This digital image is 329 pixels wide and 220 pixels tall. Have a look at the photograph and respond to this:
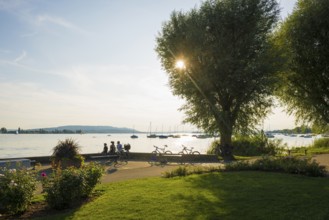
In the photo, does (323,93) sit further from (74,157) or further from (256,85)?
(74,157)

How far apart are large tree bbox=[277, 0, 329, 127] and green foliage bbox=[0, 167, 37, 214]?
28.1 meters

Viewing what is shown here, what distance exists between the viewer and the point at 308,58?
36.6 metres

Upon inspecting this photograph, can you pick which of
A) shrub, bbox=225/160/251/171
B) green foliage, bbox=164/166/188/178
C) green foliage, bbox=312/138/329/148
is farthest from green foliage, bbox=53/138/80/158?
green foliage, bbox=312/138/329/148

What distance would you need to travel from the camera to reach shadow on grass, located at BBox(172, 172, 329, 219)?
9664 millimetres

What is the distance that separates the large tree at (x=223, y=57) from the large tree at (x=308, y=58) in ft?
12.5

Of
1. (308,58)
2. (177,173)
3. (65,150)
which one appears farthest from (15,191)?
(308,58)

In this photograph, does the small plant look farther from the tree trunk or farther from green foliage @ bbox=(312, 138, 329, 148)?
green foliage @ bbox=(312, 138, 329, 148)

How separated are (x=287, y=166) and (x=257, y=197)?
6.30 m

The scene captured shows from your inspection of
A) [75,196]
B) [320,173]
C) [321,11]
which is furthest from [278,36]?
[75,196]

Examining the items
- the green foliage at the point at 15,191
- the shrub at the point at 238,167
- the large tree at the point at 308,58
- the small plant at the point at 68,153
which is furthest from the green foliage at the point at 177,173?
the large tree at the point at 308,58

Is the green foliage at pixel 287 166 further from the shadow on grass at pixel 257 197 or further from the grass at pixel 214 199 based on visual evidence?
the grass at pixel 214 199

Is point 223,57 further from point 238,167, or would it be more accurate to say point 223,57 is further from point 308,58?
point 238,167

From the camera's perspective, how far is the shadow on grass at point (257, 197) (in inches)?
380

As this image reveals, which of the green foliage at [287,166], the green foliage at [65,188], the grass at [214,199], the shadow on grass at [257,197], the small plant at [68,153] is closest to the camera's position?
the shadow on grass at [257,197]
